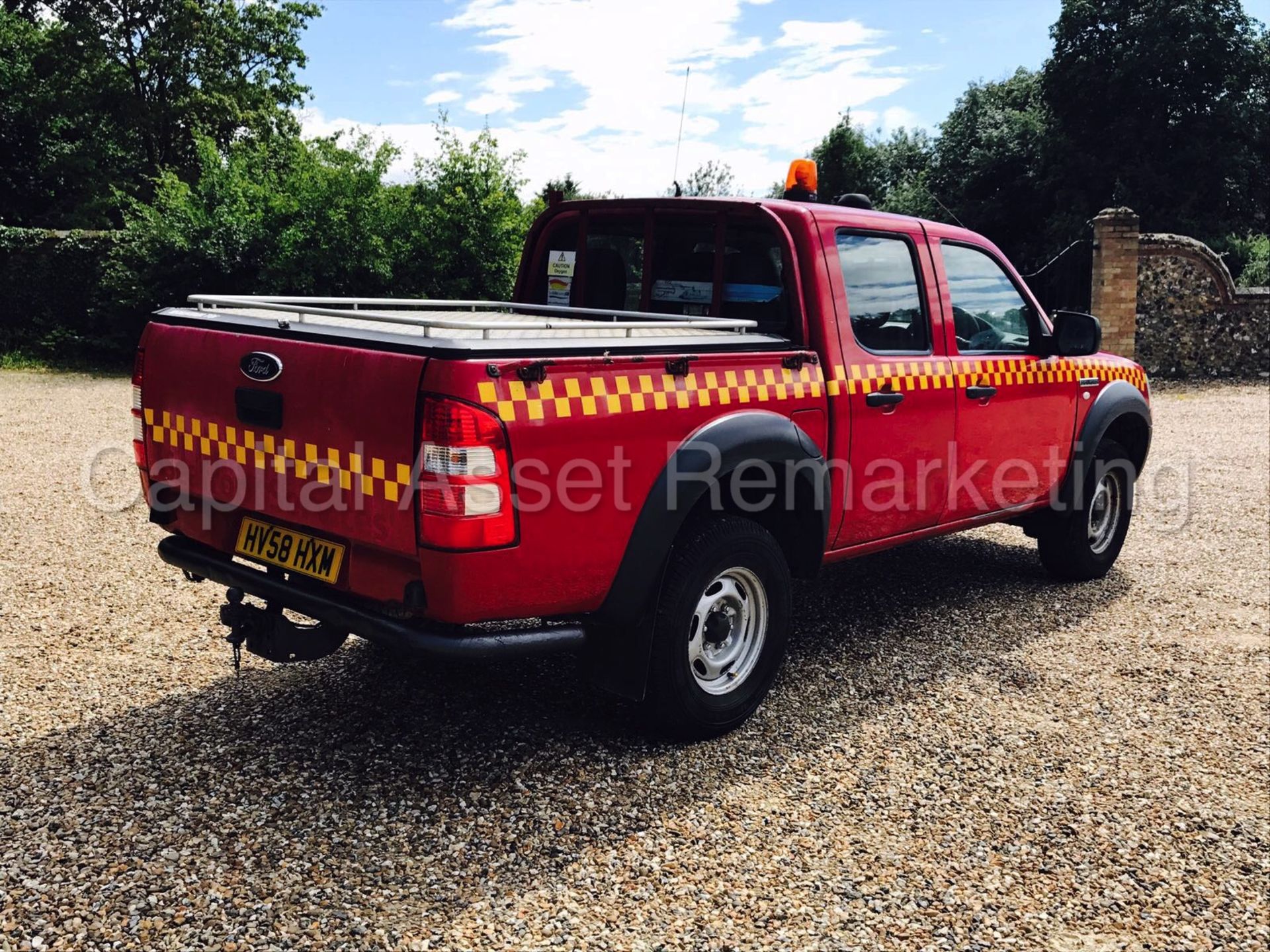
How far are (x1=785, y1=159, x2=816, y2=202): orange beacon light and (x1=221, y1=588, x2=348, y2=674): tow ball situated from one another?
278cm

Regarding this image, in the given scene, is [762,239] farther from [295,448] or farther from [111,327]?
[111,327]

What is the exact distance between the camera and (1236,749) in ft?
12.8

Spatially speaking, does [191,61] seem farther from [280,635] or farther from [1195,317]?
[280,635]

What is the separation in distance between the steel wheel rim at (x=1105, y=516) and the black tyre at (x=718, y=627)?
289 centimetres

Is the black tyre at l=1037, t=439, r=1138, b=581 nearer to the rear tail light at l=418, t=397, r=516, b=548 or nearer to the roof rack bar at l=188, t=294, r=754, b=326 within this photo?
the roof rack bar at l=188, t=294, r=754, b=326

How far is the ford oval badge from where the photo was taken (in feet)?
10.6

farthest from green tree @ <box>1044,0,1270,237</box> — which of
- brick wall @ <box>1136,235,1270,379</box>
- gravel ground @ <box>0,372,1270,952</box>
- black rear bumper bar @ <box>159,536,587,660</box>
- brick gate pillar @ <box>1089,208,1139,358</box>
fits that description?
black rear bumper bar @ <box>159,536,587,660</box>

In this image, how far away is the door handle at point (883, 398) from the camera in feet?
13.6

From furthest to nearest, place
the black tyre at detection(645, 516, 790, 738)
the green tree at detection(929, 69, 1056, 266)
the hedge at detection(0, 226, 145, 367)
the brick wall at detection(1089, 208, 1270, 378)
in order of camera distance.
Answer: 1. the green tree at detection(929, 69, 1056, 266)
2. the hedge at detection(0, 226, 145, 367)
3. the brick wall at detection(1089, 208, 1270, 378)
4. the black tyre at detection(645, 516, 790, 738)

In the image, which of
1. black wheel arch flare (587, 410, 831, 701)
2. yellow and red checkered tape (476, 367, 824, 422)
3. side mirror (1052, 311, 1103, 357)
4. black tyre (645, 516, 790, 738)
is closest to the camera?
yellow and red checkered tape (476, 367, 824, 422)

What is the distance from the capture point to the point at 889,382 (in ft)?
13.9

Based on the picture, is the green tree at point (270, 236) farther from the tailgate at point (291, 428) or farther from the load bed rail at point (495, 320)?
the tailgate at point (291, 428)

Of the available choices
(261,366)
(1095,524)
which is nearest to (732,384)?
(261,366)

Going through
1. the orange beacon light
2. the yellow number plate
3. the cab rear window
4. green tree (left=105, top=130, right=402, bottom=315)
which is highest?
green tree (left=105, top=130, right=402, bottom=315)
